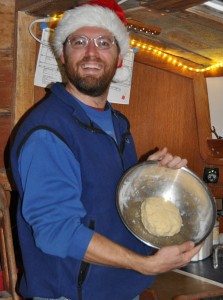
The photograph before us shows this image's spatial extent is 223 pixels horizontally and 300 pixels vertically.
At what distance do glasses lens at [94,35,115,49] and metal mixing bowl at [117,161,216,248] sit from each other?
0.38 meters

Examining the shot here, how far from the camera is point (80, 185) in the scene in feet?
3.86

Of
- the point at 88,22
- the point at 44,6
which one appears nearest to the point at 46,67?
the point at 44,6

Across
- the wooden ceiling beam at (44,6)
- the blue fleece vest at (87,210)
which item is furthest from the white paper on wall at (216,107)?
the blue fleece vest at (87,210)

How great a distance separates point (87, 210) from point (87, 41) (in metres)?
0.51

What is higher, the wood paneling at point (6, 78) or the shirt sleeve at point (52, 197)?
the wood paneling at point (6, 78)

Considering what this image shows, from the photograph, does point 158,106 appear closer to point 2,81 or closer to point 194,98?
point 194,98

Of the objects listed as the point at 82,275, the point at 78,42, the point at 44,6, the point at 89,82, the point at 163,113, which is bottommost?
the point at 82,275

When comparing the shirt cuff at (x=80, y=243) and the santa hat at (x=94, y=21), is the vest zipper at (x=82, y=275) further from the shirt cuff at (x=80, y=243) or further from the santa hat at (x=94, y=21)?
the santa hat at (x=94, y=21)

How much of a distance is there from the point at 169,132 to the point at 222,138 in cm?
31

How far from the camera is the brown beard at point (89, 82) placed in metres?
1.35

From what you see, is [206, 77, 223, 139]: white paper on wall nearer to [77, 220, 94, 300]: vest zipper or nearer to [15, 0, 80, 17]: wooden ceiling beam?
[15, 0, 80, 17]: wooden ceiling beam

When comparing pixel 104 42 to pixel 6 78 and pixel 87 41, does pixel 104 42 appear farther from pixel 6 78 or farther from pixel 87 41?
pixel 6 78

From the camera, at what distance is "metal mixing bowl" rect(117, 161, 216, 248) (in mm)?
1301

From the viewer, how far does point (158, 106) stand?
2383 mm
